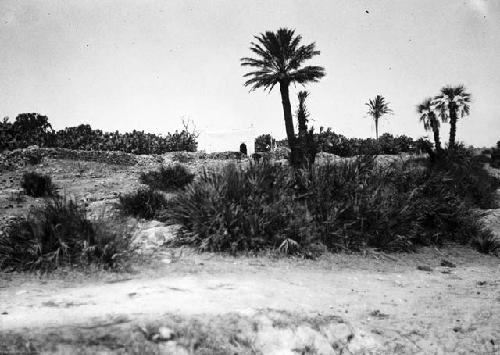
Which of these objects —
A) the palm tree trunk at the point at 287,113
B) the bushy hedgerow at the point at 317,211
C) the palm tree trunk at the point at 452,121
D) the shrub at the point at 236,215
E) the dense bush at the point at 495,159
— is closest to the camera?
the shrub at the point at 236,215

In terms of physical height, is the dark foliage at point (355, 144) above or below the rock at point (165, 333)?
above

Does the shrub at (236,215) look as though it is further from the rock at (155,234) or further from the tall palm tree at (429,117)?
the tall palm tree at (429,117)

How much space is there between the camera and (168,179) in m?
13.4

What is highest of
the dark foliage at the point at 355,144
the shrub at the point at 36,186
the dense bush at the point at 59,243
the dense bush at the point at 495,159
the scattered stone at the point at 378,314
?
the dark foliage at the point at 355,144

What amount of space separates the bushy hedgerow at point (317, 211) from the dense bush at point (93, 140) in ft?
100

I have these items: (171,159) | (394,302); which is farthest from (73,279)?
(171,159)

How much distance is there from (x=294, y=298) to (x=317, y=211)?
3.54 meters

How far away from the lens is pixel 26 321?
296cm

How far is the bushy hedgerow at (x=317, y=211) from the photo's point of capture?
22.2ft

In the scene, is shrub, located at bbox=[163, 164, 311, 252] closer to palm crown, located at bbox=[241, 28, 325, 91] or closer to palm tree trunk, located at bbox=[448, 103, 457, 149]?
palm crown, located at bbox=[241, 28, 325, 91]

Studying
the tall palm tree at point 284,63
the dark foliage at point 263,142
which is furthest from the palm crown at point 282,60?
the dark foliage at point 263,142

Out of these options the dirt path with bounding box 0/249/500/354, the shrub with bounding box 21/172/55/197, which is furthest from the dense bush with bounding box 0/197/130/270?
the shrub with bounding box 21/172/55/197

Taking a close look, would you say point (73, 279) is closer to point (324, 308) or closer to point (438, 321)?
point (324, 308)

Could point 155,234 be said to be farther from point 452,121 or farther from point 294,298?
point 452,121
